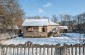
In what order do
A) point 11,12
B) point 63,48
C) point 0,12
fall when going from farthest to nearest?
1. point 11,12
2. point 0,12
3. point 63,48

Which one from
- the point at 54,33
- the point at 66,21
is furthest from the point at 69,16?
the point at 54,33

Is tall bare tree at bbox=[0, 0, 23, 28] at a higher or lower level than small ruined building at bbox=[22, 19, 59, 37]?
higher

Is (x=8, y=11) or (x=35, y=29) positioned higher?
(x=8, y=11)

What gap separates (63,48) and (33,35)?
36.9 metres

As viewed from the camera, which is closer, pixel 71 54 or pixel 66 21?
pixel 71 54

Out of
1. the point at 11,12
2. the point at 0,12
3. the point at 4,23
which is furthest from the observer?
the point at 11,12

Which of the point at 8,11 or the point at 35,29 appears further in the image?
the point at 35,29

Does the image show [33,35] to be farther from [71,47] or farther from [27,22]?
[71,47]

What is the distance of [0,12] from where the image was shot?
38.4 meters

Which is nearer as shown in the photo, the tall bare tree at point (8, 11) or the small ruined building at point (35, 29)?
the tall bare tree at point (8, 11)

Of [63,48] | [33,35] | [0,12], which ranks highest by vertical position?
[0,12]

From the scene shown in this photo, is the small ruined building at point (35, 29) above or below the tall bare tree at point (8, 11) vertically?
below

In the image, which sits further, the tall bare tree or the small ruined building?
the small ruined building

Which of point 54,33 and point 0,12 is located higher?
point 0,12
